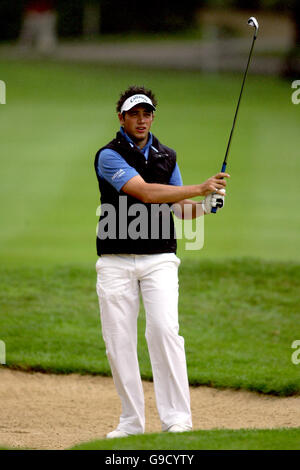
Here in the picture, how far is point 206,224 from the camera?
14.7 meters

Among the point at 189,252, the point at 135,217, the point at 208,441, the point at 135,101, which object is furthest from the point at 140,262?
the point at 189,252

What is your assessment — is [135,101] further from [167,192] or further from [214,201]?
[214,201]

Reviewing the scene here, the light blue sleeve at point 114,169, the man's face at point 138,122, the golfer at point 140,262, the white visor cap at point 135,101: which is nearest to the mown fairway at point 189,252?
the golfer at point 140,262

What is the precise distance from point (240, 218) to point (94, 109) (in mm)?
12407

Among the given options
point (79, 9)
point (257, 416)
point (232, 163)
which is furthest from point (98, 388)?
point (79, 9)

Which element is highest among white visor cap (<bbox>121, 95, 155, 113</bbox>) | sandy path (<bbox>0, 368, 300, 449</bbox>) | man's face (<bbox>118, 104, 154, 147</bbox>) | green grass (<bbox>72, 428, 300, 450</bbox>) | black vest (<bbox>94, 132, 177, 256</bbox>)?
white visor cap (<bbox>121, 95, 155, 113</bbox>)

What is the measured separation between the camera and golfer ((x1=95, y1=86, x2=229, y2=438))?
6.33m

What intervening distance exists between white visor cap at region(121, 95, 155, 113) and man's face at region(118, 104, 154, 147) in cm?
4

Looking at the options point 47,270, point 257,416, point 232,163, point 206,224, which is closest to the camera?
point 257,416

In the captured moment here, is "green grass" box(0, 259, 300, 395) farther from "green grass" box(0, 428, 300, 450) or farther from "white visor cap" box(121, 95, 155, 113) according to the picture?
"white visor cap" box(121, 95, 155, 113)

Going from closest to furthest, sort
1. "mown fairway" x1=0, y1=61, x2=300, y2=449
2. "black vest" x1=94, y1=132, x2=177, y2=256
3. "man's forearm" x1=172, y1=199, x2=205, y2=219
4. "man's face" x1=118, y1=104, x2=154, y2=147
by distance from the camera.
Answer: "black vest" x1=94, y1=132, x2=177, y2=256 → "man's face" x1=118, y1=104, x2=154, y2=147 → "man's forearm" x1=172, y1=199, x2=205, y2=219 → "mown fairway" x1=0, y1=61, x2=300, y2=449

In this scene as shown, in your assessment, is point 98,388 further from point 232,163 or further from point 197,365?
point 232,163

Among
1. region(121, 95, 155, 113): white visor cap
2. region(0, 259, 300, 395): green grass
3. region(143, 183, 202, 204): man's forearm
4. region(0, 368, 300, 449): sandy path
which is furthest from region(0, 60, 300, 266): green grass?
region(143, 183, 202, 204): man's forearm
